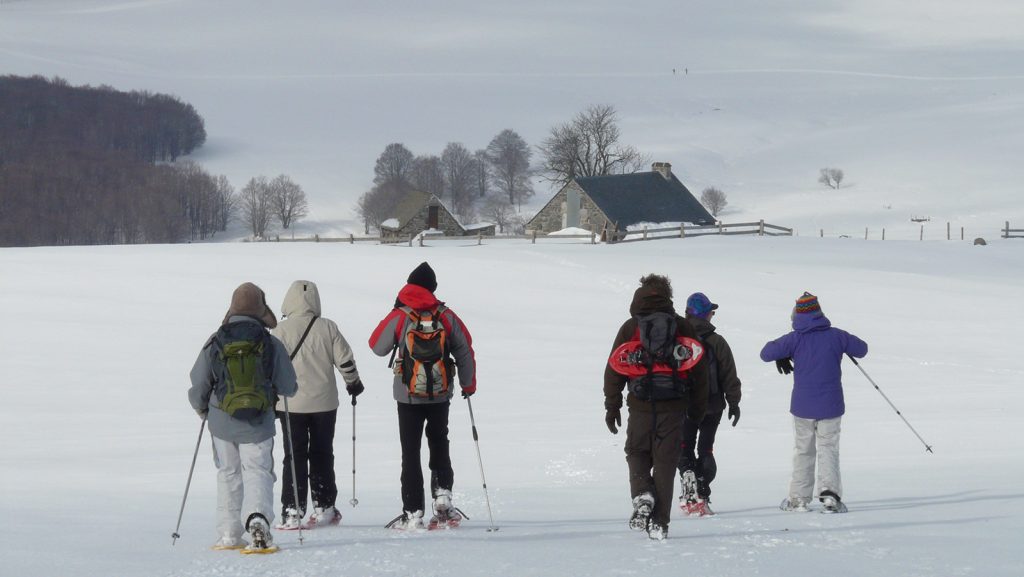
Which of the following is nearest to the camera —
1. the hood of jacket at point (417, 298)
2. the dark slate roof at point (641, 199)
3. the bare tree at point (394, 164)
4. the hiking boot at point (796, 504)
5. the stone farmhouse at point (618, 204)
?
the hood of jacket at point (417, 298)

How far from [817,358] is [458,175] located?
14005 centimetres

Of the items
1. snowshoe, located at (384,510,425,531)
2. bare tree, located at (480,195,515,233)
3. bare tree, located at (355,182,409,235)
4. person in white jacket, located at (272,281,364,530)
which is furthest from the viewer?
bare tree, located at (355,182,409,235)

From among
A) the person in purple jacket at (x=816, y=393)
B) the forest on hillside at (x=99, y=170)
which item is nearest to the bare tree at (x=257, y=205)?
the forest on hillside at (x=99, y=170)

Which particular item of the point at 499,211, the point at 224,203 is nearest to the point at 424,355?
the point at 499,211

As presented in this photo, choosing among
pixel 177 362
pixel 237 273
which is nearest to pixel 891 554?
pixel 177 362

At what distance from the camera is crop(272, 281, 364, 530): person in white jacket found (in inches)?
326

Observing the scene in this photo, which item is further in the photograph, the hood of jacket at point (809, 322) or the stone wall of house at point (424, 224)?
the stone wall of house at point (424, 224)

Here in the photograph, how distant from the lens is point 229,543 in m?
7.16

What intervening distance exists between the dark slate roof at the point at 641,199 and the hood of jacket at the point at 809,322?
2323 inches

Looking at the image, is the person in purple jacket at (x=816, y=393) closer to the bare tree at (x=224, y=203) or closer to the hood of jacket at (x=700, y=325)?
the hood of jacket at (x=700, y=325)

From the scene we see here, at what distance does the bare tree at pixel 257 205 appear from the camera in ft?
416

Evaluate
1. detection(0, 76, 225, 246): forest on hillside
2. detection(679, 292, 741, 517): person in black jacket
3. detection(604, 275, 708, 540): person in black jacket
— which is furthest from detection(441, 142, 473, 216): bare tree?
detection(604, 275, 708, 540): person in black jacket

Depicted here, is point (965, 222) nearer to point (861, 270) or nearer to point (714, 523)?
point (861, 270)

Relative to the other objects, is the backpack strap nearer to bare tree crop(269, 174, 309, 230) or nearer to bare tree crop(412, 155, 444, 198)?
bare tree crop(269, 174, 309, 230)
